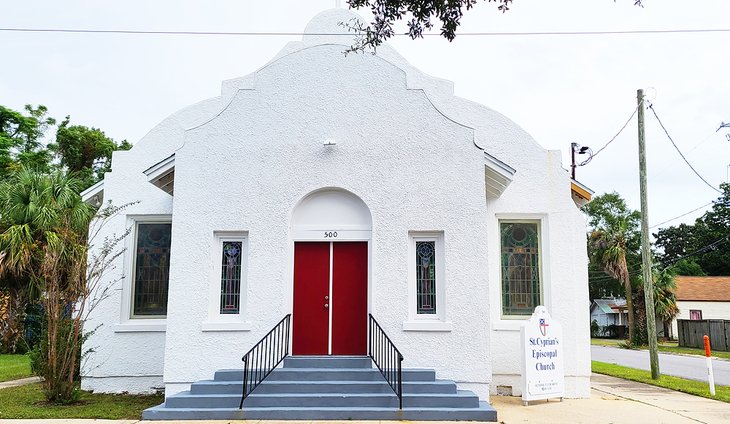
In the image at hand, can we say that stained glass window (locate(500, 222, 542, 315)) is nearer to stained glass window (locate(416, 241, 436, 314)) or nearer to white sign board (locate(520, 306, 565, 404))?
white sign board (locate(520, 306, 565, 404))

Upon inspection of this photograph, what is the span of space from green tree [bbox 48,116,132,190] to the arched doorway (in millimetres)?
29319

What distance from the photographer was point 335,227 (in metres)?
10.9

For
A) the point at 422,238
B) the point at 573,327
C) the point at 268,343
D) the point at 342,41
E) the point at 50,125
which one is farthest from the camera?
the point at 50,125

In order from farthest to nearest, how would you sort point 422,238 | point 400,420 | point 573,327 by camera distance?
point 573,327
point 422,238
point 400,420

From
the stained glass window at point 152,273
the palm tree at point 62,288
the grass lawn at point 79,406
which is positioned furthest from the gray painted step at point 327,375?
the stained glass window at point 152,273

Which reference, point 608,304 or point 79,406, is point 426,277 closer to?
point 79,406

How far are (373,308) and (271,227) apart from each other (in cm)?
234

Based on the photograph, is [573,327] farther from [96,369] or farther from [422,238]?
[96,369]

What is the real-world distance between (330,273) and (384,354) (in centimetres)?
182

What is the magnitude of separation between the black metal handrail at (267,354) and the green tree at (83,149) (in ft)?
98.0

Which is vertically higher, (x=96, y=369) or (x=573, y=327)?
(x=573, y=327)

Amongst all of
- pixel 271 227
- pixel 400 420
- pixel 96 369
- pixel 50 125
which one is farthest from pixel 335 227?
pixel 50 125

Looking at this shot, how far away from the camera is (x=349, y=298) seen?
1076 centimetres

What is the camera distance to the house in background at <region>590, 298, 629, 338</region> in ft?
167
